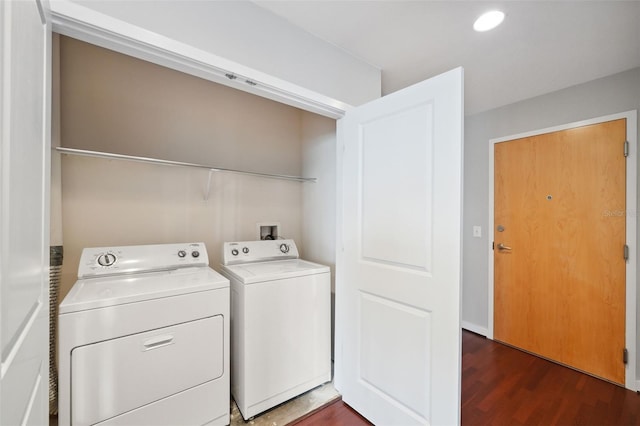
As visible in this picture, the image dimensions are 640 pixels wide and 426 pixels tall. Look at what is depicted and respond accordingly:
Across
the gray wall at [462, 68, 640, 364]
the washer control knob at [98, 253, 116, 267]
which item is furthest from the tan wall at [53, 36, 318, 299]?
the gray wall at [462, 68, 640, 364]

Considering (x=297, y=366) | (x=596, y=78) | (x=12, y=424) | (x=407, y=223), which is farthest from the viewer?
(x=596, y=78)

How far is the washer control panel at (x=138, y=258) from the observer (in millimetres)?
1516

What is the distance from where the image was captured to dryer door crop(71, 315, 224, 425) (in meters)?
1.15

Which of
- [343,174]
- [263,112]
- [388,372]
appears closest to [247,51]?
[343,174]

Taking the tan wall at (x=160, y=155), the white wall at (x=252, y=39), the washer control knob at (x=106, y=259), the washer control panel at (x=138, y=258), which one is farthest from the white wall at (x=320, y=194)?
the washer control knob at (x=106, y=259)

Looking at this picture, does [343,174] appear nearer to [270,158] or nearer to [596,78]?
[270,158]

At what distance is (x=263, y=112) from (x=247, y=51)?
1.14 m

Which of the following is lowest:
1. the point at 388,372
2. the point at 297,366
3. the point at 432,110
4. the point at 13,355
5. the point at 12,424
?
the point at 297,366

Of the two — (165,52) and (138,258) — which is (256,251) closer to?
(138,258)

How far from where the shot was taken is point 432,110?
1306mm

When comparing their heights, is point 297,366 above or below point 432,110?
below

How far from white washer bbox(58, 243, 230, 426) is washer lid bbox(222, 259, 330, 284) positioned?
0.16 m

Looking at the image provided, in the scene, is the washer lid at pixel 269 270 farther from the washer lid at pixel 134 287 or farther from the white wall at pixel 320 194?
the white wall at pixel 320 194

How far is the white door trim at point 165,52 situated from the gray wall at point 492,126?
6.90 ft
